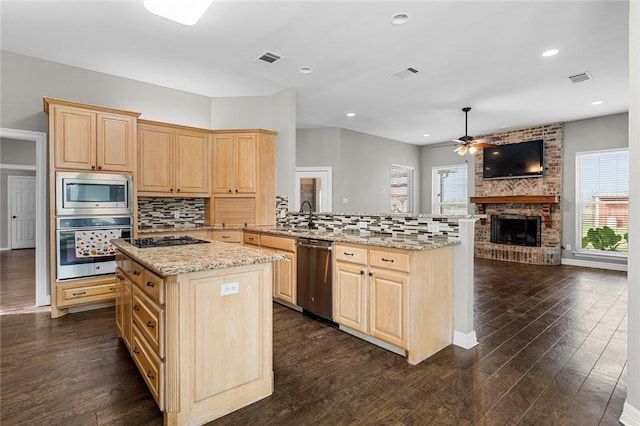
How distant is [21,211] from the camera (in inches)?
336

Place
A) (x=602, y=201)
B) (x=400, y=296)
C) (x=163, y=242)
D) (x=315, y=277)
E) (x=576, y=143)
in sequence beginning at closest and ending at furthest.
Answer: (x=400, y=296) → (x=163, y=242) → (x=315, y=277) → (x=602, y=201) → (x=576, y=143)

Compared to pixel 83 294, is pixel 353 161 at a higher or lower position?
higher

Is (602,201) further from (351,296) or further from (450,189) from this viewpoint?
(351,296)

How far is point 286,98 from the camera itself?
16.0 feet

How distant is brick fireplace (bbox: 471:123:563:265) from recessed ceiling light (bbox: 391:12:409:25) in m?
5.47

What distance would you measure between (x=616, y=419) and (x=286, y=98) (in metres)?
4.69

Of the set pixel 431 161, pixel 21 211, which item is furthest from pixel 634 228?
pixel 21 211

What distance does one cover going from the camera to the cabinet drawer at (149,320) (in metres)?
1.79

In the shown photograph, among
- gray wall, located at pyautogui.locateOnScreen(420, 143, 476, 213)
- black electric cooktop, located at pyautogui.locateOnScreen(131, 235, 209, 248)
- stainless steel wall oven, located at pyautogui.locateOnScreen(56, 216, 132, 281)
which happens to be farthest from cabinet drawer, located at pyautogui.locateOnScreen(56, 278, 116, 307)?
gray wall, located at pyautogui.locateOnScreen(420, 143, 476, 213)

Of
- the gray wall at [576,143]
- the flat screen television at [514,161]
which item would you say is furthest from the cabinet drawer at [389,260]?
the gray wall at [576,143]

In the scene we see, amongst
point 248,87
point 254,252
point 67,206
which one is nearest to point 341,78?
point 248,87

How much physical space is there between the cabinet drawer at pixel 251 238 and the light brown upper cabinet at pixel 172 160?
3.18 feet

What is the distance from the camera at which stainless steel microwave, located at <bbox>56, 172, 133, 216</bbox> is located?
11.6 feet

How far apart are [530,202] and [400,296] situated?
582cm
